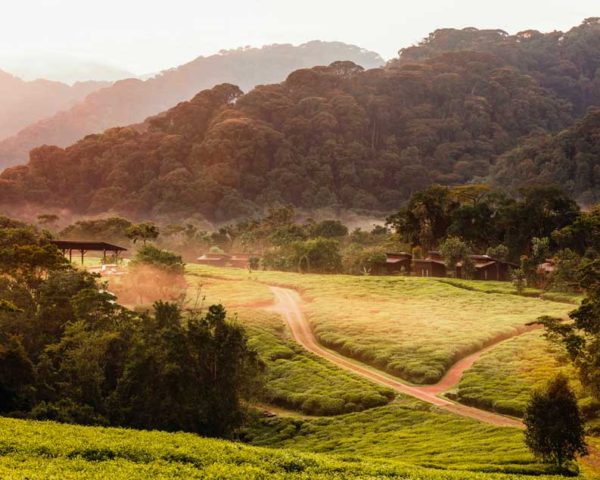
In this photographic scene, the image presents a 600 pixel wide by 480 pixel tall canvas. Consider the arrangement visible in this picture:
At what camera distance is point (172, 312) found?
43.5 meters

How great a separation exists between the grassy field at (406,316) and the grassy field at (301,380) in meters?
4.34

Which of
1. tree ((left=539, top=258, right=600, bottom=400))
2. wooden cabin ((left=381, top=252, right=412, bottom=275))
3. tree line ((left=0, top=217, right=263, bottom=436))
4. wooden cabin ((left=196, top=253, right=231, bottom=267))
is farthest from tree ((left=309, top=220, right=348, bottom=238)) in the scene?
tree line ((left=0, top=217, right=263, bottom=436))

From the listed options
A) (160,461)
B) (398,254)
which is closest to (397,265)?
(398,254)

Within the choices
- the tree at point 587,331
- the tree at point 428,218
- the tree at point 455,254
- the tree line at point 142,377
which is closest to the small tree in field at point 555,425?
the tree at point 587,331

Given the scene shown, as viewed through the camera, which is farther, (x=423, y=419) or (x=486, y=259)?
(x=486, y=259)

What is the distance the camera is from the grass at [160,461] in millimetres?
22844

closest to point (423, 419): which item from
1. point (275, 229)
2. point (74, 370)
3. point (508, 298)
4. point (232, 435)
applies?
Answer: point (232, 435)

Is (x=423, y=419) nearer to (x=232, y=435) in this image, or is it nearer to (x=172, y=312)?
(x=232, y=435)

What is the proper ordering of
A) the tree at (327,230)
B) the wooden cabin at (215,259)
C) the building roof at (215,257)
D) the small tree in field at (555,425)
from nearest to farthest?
the small tree in field at (555,425), the wooden cabin at (215,259), the building roof at (215,257), the tree at (327,230)

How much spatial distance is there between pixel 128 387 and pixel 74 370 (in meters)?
3.75

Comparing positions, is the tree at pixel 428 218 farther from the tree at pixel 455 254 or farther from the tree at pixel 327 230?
the tree at pixel 327 230

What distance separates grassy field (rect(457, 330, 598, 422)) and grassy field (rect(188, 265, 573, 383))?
122 inches

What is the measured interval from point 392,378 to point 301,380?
7494 millimetres

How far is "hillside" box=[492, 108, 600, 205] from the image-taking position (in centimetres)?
16325
